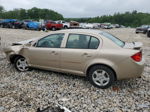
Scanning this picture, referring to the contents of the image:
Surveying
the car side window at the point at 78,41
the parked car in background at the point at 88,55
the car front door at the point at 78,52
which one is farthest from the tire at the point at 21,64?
the car side window at the point at 78,41

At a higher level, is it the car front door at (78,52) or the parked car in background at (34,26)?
the parked car in background at (34,26)

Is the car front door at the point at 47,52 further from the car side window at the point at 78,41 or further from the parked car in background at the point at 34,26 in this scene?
the parked car in background at the point at 34,26

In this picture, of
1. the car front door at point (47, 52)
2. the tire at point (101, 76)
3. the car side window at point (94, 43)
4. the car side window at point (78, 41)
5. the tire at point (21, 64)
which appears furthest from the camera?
the tire at point (21, 64)

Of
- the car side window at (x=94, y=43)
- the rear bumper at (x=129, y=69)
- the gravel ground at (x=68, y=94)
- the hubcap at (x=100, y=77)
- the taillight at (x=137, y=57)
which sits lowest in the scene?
the gravel ground at (x=68, y=94)

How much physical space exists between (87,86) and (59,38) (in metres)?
1.55

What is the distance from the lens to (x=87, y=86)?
418cm

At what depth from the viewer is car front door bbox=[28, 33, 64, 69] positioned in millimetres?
4393

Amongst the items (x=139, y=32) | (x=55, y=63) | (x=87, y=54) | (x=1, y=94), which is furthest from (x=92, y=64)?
(x=139, y=32)

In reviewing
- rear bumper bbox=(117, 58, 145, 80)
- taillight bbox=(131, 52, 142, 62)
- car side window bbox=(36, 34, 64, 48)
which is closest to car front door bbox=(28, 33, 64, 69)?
car side window bbox=(36, 34, 64, 48)

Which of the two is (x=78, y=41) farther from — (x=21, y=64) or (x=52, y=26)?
(x=52, y=26)

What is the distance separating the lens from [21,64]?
5.11m

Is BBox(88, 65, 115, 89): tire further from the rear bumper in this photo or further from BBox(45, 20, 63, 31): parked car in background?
BBox(45, 20, 63, 31): parked car in background

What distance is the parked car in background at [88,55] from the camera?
12.1 feet

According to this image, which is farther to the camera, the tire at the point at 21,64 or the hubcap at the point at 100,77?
the tire at the point at 21,64
